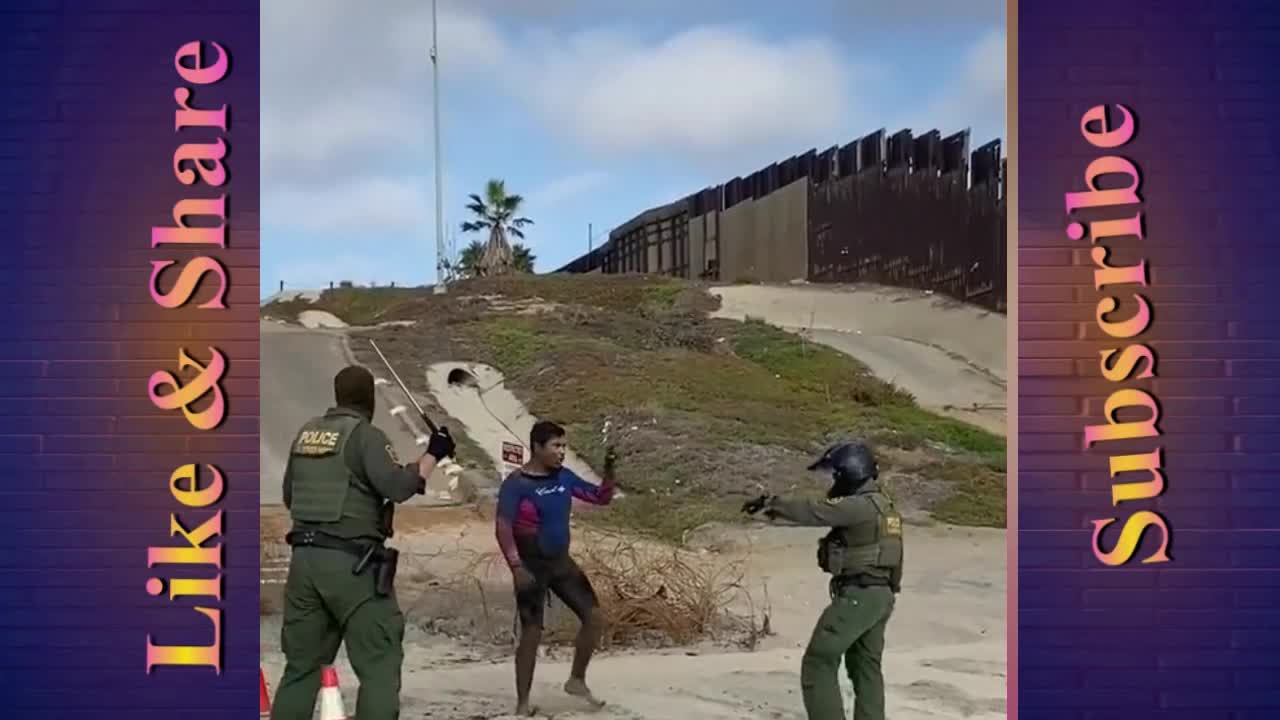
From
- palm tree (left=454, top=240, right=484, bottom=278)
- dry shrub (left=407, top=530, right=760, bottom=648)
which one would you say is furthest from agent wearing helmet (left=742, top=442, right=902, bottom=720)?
palm tree (left=454, top=240, right=484, bottom=278)

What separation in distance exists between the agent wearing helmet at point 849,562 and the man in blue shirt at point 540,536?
4.83 feet

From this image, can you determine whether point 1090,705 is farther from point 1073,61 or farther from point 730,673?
point 730,673

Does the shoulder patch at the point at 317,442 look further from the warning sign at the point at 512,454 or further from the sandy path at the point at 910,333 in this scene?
the sandy path at the point at 910,333

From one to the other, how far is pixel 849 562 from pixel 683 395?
2164 centimetres

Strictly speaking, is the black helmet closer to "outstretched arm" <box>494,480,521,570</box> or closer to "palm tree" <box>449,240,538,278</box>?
"outstretched arm" <box>494,480,521,570</box>

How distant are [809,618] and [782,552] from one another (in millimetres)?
4154

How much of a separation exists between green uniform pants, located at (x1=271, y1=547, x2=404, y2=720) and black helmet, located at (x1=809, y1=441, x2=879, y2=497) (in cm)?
198

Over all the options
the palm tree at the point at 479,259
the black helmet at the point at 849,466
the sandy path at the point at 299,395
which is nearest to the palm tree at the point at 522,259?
the palm tree at the point at 479,259

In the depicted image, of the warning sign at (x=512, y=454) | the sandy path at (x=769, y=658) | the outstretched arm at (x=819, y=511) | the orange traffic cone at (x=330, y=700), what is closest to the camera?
the orange traffic cone at (x=330, y=700)

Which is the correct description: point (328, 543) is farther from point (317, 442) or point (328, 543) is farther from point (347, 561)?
point (317, 442)

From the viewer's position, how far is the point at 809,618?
11.6 metres

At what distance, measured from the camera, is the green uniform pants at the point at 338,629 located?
544cm

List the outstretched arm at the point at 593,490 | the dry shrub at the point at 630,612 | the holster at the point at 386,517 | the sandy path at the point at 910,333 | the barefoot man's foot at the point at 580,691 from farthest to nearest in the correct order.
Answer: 1. the sandy path at the point at 910,333
2. the dry shrub at the point at 630,612
3. the barefoot man's foot at the point at 580,691
4. the outstretched arm at the point at 593,490
5. the holster at the point at 386,517

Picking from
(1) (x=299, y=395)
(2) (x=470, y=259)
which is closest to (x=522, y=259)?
(2) (x=470, y=259)
